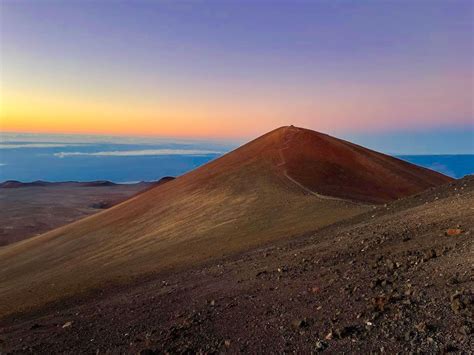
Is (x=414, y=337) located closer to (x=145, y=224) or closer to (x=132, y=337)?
(x=132, y=337)

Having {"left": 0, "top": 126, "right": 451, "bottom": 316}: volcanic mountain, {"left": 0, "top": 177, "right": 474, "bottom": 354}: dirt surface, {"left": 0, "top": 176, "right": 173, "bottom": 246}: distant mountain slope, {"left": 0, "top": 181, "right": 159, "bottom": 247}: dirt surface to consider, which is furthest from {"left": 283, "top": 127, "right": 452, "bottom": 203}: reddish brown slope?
{"left": 0, "top": 181, "right": 159, "bottom": 247}: dirt surface

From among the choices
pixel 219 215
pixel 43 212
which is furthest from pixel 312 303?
pixel 43 212

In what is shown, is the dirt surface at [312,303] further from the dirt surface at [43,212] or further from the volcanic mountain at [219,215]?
the dirt surface at [43,212]

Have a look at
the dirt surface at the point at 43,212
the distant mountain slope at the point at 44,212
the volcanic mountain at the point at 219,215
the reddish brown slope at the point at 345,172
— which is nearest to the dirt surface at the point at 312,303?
the volcanic mountain at the point at 219,215

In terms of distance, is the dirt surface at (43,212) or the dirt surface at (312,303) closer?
the dirt surface at (312,303)

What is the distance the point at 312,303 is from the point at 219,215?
14590 millimetres

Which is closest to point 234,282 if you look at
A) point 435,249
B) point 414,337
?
point 435,249

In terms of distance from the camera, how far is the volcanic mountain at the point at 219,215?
1620cm

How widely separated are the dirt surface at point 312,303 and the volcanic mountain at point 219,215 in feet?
10.4

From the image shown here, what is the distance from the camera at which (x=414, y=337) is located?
5.65 metres

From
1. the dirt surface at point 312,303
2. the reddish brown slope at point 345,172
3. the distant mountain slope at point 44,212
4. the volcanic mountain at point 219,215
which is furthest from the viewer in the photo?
the distant mountain slope at point 44,212

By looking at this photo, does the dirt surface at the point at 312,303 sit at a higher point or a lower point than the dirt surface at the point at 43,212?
higher

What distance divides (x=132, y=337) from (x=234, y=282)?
281 cm

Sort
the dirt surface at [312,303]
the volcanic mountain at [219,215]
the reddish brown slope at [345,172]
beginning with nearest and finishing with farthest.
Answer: the dirt surface at [312,303]
the volcanic mountain at [219,215]
the reddish brown slope at [345,172]
